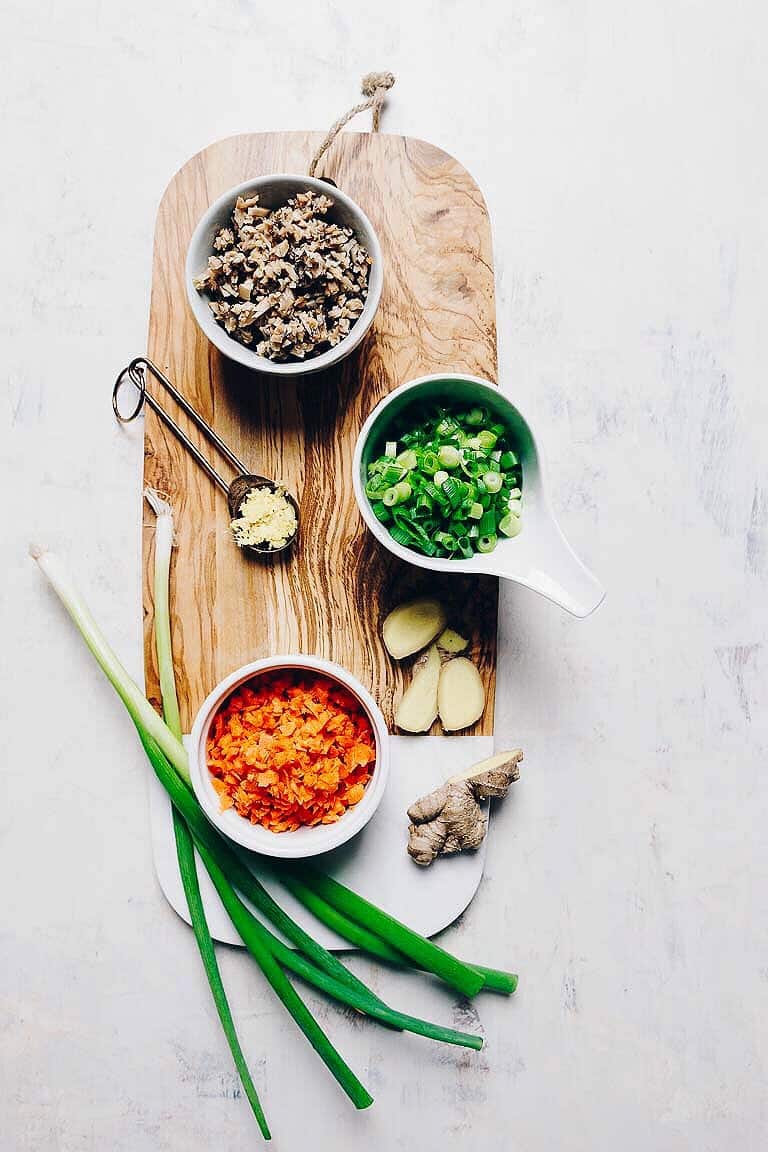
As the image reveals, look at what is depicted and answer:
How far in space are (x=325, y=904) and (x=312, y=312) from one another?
1.21 meters

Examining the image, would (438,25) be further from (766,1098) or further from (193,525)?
(766,1098)

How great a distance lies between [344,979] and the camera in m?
1.91

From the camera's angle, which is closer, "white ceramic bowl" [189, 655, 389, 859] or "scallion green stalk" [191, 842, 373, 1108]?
"white ceramic bowl" [189, 655, 389, 859]

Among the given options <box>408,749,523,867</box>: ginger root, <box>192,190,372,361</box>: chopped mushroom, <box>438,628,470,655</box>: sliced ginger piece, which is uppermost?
<box>192,190,372,361</box>: chopped mushroom

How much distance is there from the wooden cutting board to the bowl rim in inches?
6.7

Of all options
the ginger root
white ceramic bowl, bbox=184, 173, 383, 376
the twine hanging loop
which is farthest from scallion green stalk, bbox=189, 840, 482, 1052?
the twine hanging loop

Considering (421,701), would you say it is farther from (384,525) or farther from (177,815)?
(177,815)

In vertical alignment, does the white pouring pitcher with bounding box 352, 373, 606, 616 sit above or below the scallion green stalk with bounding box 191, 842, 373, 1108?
above

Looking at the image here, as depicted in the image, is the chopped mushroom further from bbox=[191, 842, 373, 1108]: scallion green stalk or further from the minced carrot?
bbox=[191, 842, 373, 1108]: scallion green stalk

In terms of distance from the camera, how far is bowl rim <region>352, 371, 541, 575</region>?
1729 millimetres

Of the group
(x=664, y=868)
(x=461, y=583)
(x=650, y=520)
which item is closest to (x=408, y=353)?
(x=461, y=583)

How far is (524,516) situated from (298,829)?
2.53 feet

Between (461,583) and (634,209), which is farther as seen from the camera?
(634,209)

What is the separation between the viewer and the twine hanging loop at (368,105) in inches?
72.6
